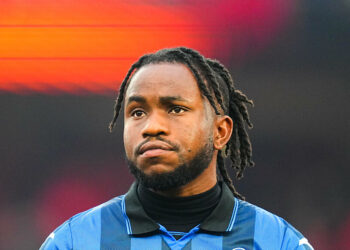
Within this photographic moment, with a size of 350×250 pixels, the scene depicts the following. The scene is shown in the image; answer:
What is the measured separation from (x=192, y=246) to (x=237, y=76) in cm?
166

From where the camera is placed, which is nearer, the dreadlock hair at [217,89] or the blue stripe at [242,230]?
the blue stripe at [242,230]

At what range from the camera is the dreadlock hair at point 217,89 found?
2123mm

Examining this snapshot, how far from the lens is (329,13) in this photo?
3.54 meters

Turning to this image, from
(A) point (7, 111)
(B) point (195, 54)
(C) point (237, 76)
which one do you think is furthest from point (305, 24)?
(A) point (7, 111)

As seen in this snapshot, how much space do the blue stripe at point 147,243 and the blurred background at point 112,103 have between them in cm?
146

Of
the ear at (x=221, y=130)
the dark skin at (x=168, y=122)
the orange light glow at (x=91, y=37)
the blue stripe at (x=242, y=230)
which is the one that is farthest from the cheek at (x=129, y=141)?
the orange light glow at (x=91, y=37)

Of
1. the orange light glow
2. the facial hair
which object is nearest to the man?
the facial hair

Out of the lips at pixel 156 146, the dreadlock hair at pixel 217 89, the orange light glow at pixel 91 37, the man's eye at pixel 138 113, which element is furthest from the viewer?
the orange light glow at pixel 91 37

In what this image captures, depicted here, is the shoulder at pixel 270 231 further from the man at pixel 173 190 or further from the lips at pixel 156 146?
the lips at pixel 156 146

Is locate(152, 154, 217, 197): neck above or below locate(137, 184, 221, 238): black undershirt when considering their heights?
above

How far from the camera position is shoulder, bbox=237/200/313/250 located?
199 cm

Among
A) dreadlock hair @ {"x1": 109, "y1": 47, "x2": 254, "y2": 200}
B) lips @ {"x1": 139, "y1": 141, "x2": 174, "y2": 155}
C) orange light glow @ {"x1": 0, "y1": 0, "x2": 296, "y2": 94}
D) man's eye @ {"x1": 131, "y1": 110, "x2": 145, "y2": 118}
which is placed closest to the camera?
lips @ {"x1": 139, "y1": 141, "x2": 174, "y2": 155}

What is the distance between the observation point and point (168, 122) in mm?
1957

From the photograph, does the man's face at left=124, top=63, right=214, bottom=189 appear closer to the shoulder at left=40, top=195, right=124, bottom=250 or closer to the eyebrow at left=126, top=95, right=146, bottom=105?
the eyebrow at left=126, top=95, right=146, bottom=105
